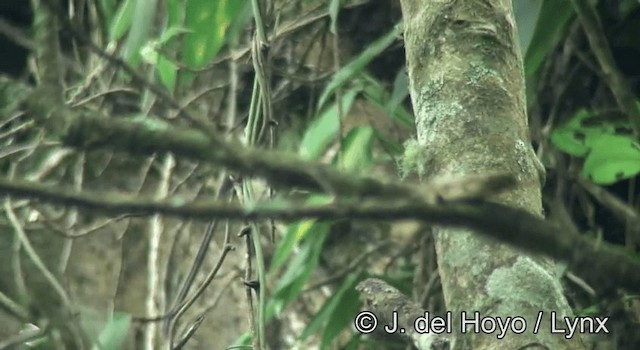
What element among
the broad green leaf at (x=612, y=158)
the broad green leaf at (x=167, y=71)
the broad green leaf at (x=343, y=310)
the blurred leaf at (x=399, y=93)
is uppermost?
the broad green leaf at (x=167, y=71)

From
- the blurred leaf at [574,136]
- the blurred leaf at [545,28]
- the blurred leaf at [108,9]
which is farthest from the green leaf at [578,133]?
the blurred leaf at [108,9]

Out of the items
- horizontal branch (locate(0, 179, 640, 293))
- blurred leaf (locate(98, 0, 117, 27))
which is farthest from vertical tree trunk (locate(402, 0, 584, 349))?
blurred leaf (locate(98, 0, 117, 27))

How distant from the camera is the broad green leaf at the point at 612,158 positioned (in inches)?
41.7

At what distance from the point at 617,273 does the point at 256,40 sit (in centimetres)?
67

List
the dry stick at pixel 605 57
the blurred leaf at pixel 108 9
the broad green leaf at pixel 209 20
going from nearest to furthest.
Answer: the dry stick at pixel 605 57, the broad green leaf at pixel 209 20, the blurred leaf at pixel 108 9

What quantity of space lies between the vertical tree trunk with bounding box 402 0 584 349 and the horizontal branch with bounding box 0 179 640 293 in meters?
0.27

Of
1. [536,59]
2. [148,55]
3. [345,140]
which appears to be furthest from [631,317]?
[148,55]

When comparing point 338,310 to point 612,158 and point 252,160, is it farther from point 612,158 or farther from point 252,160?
point 252,160

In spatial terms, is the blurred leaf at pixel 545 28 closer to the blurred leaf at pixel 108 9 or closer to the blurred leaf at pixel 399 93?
the blurred leaf at pixel 399 93

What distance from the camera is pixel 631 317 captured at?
41.3 inches

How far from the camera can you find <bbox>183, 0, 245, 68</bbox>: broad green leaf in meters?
1.10

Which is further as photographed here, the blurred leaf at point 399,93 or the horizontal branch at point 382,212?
the blurred leaf at point 399,93

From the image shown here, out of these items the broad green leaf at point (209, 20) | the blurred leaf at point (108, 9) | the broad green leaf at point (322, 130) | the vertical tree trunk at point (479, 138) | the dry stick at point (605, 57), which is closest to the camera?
the vertical tree trunk at point (479, 138)

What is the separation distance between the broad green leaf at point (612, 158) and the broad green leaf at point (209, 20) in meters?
0.46
